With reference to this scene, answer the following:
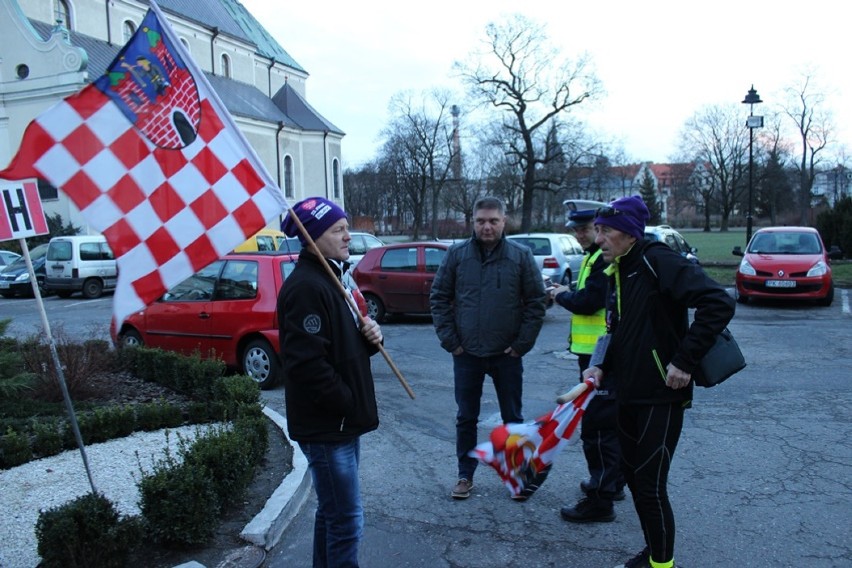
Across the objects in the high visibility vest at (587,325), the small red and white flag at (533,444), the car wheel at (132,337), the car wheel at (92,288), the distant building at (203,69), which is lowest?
the car wheel at (92,288)

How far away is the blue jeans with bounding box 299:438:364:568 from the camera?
9.90 ft

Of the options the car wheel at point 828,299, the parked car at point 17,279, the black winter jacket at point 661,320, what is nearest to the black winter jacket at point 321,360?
the black winter jacket at point 661,320

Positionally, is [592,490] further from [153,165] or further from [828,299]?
[828,299]

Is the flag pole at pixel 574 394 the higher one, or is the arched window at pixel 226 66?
the arched window at pixel 226 66

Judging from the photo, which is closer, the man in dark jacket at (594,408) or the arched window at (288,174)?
the man in dark jacket at (594,408)

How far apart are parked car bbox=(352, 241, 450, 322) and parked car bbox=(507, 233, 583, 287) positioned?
2.41 metres

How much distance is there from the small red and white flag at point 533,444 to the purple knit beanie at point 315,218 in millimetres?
1717

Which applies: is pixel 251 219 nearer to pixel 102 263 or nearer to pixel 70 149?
pixel 70 149

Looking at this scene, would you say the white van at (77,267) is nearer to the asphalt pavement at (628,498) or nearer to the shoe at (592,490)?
the asphalt pavement at (628,498)

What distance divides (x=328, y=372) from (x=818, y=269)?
14729mm

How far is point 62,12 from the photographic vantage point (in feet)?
117

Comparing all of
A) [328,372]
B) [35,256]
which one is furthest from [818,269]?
[35,256]

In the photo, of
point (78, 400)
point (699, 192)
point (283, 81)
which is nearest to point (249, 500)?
point (78, 400)

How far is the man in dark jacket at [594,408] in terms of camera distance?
4.27 metres
